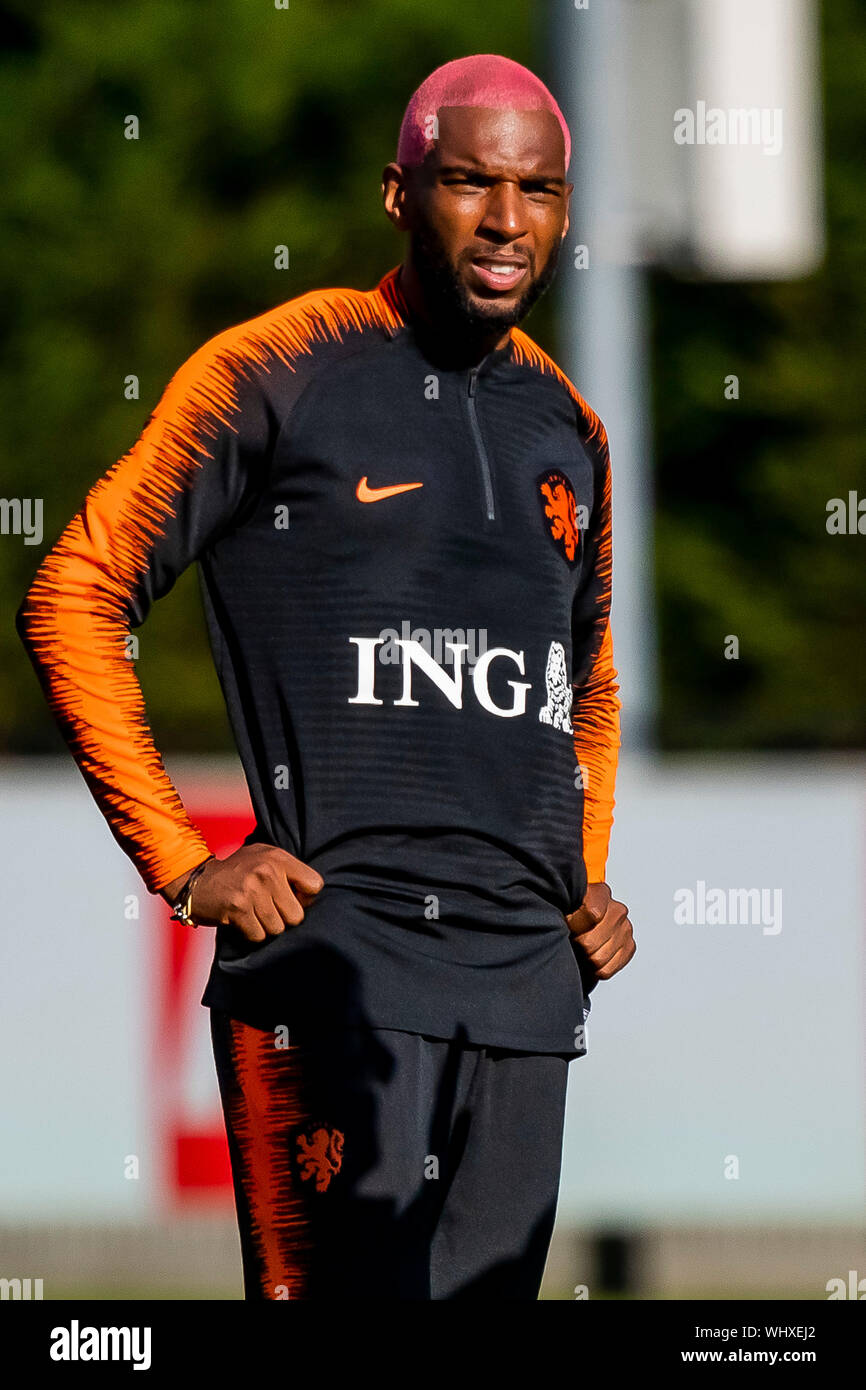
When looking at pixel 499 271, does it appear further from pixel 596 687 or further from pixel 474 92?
pixel 596 687

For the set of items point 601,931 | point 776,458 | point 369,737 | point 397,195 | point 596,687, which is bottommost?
point 601,931

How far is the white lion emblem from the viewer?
105 inches

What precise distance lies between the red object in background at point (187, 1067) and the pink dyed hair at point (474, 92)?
286cm

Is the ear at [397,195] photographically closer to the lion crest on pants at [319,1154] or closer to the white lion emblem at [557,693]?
the white lion emblem at [557,693]

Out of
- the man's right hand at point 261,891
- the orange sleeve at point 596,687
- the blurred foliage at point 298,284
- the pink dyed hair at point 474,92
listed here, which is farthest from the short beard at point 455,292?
the blurred foliage at point 298,284

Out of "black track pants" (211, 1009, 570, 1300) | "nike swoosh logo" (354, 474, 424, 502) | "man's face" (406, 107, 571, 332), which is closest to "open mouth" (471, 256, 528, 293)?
"man's face" (406, 107, 571, 332)

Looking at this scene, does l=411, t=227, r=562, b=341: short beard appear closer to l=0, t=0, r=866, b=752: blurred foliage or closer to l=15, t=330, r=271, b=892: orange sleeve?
l=15, t=330, r=271, b=892: orange sleeve

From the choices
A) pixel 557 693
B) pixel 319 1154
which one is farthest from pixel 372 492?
pixel 319 1154

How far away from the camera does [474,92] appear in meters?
2.58

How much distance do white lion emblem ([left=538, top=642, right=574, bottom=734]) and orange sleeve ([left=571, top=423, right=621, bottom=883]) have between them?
0.15 meters

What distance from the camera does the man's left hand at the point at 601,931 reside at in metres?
2.79

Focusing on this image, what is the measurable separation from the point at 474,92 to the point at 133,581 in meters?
0.70

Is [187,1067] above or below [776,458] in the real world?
below

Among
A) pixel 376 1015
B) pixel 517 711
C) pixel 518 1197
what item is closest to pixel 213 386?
pixel 517 711
